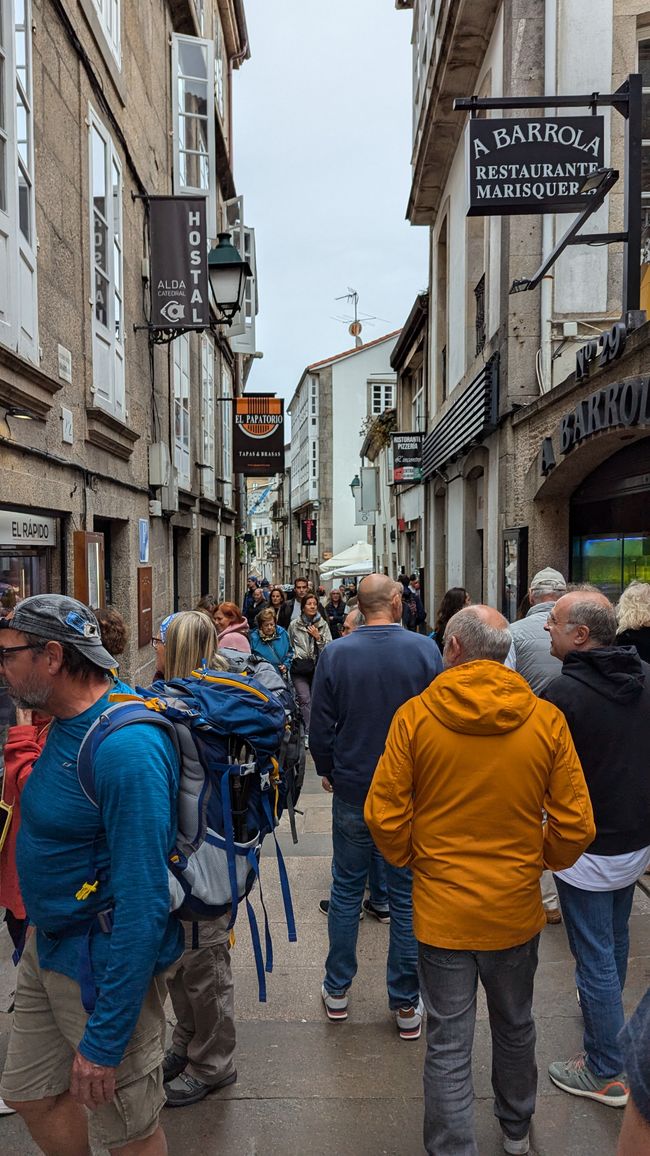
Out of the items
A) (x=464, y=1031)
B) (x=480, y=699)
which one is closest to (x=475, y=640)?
(x=480, y=699)

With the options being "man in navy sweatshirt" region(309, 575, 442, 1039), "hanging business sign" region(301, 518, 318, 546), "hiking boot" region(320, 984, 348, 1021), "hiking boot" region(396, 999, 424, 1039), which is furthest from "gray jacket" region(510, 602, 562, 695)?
"hanging business sign" region(301, 518, 318, 546)

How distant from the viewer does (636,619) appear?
4168 millimetres

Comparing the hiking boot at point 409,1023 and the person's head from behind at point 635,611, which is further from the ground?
the person's head from behind at point 635,611

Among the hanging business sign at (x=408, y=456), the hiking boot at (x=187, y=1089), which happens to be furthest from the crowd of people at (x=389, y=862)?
the hanging business sign at (x=408, y=456)

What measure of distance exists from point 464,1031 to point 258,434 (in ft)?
58.2

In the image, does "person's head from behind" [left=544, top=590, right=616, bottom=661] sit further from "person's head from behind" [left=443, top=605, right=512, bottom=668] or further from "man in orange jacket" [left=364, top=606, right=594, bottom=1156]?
"man in orange jacket" [left=364, top=606, right=594, bottom=1156]

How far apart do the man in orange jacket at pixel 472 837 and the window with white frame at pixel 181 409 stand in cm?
1099

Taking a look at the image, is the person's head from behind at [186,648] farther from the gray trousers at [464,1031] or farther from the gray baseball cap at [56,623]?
the gray trousers at [464,1031]

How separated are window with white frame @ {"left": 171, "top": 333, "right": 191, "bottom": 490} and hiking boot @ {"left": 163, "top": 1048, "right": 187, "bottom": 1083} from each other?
10.6 meters

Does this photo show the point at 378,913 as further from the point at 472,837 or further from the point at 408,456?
the point at 408,456

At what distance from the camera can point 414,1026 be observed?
3.12 metres

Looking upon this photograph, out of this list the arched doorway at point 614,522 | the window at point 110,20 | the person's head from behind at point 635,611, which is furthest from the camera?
the window at point 110,20

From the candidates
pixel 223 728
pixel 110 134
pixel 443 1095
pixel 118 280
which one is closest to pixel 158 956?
pixel 223 728

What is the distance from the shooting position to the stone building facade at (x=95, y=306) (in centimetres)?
571
